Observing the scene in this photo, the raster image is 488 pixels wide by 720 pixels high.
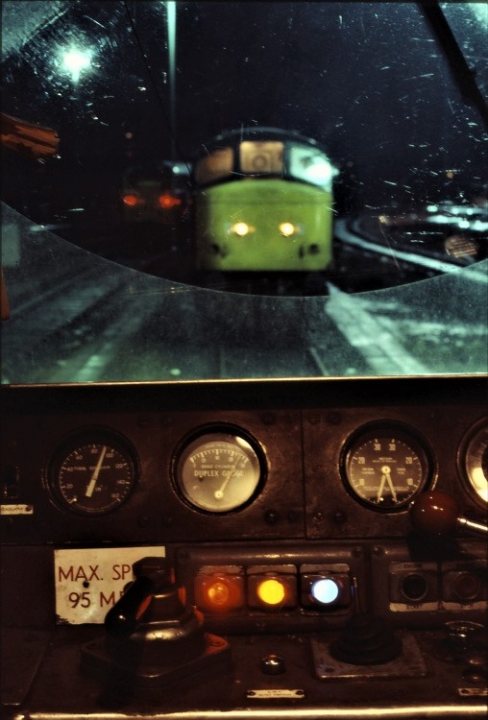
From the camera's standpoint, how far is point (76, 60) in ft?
6.32

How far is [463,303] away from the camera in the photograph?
7.16 feet

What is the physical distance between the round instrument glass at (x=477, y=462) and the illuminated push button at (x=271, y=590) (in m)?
0.52

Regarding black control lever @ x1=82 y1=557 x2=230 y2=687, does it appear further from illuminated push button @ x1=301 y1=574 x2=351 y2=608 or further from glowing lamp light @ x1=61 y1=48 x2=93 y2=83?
glowing lamp light @ x1=61 y1=48 x2=93 y2=83

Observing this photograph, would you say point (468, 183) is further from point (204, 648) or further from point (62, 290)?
point (204, 648)

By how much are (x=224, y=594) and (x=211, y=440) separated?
1.27ft

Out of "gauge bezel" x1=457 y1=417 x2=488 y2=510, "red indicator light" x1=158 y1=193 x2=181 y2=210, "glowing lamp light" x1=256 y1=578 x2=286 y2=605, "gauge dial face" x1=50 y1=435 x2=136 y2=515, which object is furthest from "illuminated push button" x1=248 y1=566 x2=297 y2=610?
"red indicator light" x1=158 y1=193 x2=181 y2=210

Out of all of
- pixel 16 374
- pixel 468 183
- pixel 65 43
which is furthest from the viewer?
pixel 16 374

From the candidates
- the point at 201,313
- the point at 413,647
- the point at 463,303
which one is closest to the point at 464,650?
the point at 413,647

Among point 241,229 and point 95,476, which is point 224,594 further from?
point 241,229

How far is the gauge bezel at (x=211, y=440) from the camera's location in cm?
213

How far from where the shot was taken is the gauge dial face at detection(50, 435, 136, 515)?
2.15 meters

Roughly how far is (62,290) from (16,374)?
0.25 m

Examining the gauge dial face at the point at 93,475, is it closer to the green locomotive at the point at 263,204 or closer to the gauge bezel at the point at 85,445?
the gauge bezel at the point at 85,445

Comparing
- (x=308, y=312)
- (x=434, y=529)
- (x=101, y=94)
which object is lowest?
(x=434, y=529)
